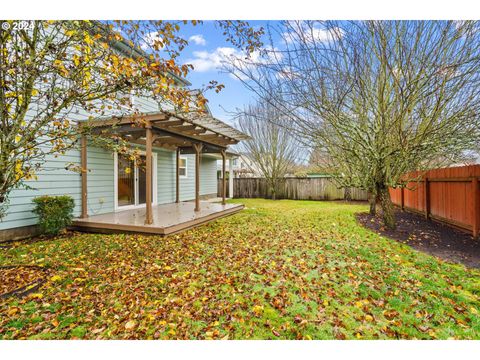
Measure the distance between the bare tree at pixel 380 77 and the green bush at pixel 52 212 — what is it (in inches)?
193

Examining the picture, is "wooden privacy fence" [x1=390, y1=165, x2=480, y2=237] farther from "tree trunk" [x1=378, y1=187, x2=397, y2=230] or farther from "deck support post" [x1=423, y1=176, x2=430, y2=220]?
"tree trunk" [x1=378, y1=187, x2=397, y2=230]

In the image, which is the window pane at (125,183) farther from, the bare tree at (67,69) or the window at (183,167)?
the bare tree at (67,69)

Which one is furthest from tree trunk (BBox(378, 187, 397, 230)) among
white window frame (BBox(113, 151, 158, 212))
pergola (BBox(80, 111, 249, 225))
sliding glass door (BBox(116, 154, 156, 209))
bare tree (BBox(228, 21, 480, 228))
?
white window frame (BBox(113, 151, 158, 212))

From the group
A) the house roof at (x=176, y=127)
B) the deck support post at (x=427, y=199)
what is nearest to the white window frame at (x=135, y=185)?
the house roof at (x=176, y=127)

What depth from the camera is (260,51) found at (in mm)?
3971

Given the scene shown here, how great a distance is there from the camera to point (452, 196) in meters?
5.99

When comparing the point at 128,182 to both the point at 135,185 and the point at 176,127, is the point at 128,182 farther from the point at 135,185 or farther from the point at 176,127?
the point at 176,127

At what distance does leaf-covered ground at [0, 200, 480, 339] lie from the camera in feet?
7.60

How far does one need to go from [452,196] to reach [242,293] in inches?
239

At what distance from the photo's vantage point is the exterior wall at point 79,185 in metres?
5.36

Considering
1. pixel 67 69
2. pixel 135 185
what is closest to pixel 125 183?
pixel 135 185

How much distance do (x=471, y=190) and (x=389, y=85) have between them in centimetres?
281

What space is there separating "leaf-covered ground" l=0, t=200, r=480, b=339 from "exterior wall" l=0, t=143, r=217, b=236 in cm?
85
